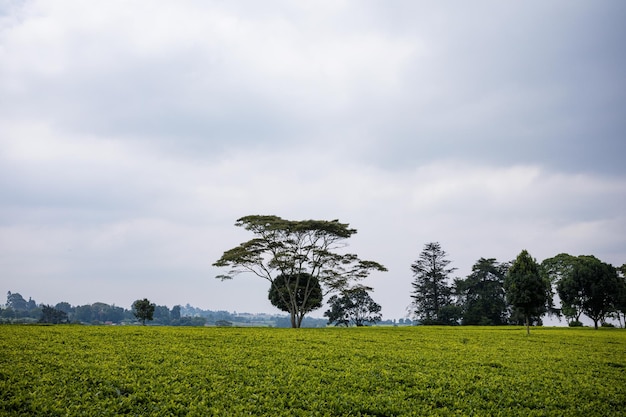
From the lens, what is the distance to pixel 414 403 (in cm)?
970

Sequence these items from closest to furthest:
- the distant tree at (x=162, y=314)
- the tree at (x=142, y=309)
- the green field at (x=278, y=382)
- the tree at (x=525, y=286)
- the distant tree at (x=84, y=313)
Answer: the green field at (x=278, y=382)
the tree at (x=525, y=286)
the tree at (x=142, y=309)
the distant tree at (x=84, y=313)
the distant tree at (x=162, y=314)

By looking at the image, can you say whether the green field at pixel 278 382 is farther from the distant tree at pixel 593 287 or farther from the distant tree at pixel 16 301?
the distant tree at pixel 16 301

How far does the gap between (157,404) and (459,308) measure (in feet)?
230

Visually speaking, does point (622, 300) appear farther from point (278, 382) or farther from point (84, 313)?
point (84, 313)

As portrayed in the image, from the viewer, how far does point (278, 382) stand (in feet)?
34.9

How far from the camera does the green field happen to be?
8.55 meters

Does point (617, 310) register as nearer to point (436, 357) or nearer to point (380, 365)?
point (436, 357)

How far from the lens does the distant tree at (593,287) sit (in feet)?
146

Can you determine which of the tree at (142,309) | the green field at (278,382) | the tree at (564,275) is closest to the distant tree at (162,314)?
the tree at (142,309)

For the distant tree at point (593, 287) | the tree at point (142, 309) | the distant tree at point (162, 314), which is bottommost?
the distant tree at point (162, 314)

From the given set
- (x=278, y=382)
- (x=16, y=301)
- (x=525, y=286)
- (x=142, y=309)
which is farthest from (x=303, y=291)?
(x=16, y=301)

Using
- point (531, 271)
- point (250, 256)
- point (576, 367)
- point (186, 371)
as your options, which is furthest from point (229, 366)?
point (531, 271)

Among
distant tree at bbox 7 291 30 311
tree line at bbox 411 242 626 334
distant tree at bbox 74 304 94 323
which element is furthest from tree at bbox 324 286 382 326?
distant tree at bbox 7 291 30 311

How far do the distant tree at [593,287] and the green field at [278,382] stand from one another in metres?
34.3
